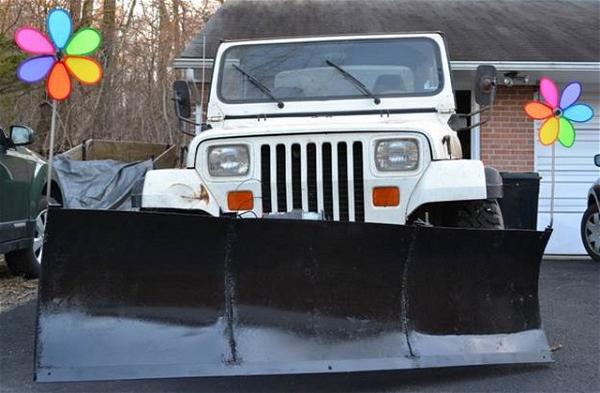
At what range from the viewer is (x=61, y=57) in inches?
156

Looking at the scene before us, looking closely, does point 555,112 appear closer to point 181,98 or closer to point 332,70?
point 332,70

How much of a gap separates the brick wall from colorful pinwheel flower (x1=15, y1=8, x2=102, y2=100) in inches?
308

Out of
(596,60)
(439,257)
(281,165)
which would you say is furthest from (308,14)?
(439,257)

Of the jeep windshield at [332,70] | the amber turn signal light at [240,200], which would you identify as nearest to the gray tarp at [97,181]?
the jeep windshield at [332,70]

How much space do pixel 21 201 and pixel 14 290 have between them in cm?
90

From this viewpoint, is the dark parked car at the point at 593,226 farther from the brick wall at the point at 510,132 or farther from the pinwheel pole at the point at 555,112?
the pinwheel pole at the point at 555,112

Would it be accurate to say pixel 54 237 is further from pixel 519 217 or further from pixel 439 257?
pixel 519 217

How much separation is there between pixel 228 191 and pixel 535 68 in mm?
6960

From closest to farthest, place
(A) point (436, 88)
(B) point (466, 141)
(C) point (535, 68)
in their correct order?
(A) point (436, 88) → (C) point (535, 68) → (B) point (466, 141)

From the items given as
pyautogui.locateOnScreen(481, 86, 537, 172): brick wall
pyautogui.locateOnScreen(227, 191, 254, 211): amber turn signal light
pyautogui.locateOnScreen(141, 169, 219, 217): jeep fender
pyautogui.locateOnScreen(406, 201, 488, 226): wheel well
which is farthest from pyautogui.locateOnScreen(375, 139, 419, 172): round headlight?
pyautogui.locateOnScreen(481, 86, 537, 172): brick wall

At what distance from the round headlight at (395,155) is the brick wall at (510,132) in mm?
6699

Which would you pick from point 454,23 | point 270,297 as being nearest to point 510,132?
point 454,23

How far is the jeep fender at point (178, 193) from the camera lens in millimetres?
4383

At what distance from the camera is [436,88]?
213 inches
